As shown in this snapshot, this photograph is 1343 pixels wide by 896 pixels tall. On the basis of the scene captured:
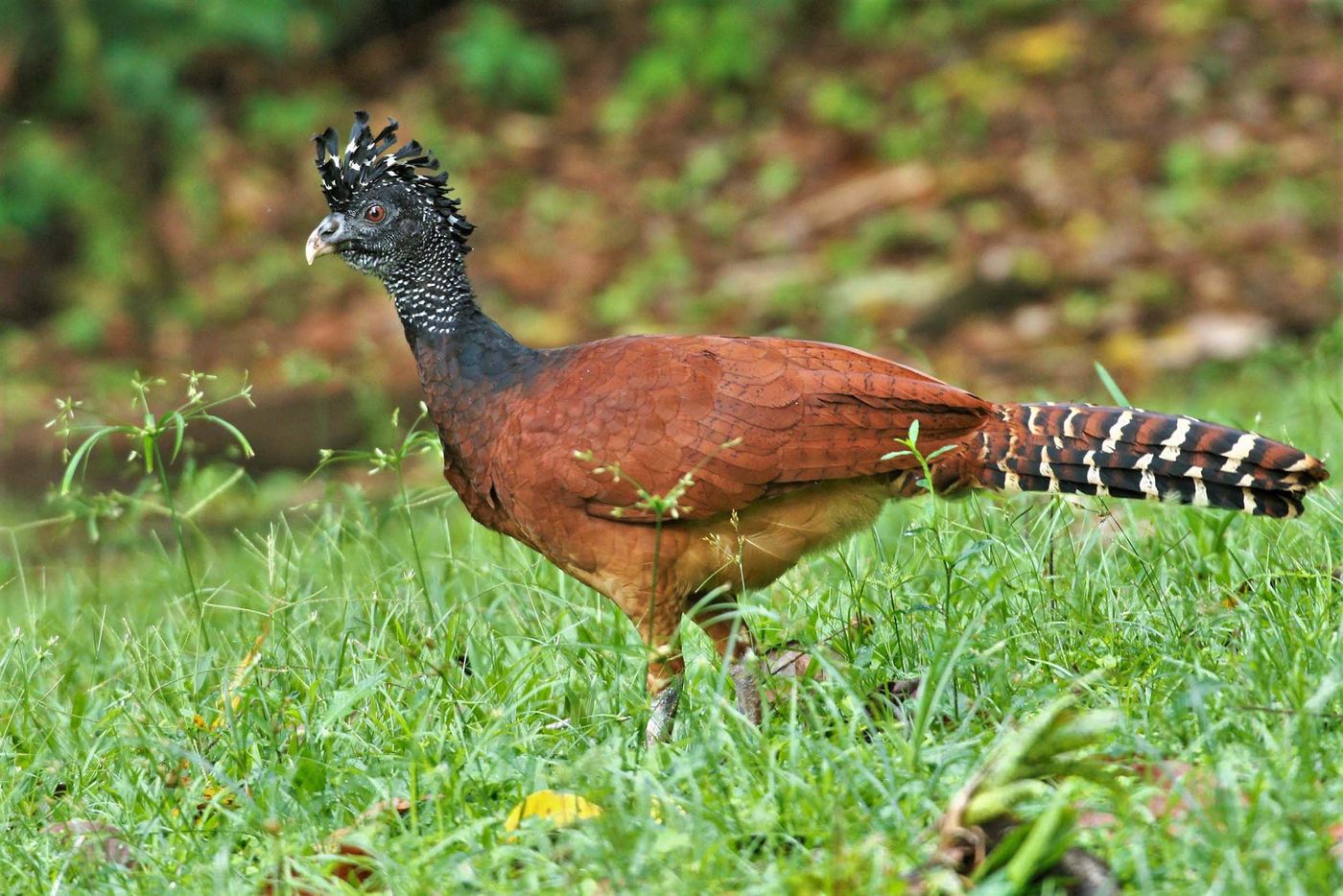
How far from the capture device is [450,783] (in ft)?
10.4

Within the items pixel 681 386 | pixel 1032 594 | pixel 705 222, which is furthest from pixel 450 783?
pixel 705 222

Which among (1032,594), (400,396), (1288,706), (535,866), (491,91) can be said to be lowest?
(535,866)

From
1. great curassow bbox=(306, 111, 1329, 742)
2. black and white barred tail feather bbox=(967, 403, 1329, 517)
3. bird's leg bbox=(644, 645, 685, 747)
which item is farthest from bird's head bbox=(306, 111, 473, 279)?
black and white barred tail feather bbox=(967, 403, 1329, 517)

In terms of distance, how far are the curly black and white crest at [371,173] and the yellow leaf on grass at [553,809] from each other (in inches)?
75.9

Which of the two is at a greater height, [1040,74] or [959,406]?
[1040,74]

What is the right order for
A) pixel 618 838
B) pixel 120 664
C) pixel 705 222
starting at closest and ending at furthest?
1. pixel 618 838
2. pixel 120 664
3. pixel 705 222

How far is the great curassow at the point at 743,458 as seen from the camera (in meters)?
3.78

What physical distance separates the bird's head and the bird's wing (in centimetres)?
73

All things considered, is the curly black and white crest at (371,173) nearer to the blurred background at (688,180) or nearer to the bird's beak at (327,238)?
the bird's beak at (327,238)

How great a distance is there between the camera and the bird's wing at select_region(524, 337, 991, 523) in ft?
12.6

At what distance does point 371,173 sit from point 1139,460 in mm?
2283

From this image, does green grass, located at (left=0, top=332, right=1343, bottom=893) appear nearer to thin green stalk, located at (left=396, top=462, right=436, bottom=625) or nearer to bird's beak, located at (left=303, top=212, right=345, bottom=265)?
thin green stalk, located at (left=396, top=462, right=436, bottom=625)

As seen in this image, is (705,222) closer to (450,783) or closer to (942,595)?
(942,595)

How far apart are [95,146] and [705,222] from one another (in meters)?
4.83
